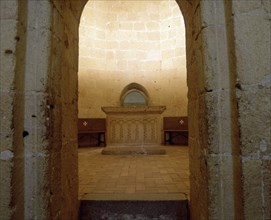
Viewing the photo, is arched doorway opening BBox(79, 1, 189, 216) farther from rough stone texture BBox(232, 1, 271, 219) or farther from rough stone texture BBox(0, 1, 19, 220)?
rough stone texture BBox(232, 1, 271, 219)

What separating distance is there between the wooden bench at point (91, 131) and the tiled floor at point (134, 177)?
2717mm

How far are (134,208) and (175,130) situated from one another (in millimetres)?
5536

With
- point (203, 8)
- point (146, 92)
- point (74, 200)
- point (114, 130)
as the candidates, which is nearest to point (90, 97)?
point (146, 92)

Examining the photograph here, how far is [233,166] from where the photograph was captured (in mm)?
1613

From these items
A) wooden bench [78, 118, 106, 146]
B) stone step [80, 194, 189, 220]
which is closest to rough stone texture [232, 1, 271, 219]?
stone step [80, 194, 189, 220]

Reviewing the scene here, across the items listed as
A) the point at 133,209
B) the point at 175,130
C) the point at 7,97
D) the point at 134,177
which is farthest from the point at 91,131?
the point at 7,97

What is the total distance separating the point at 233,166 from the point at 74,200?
5.16 feet

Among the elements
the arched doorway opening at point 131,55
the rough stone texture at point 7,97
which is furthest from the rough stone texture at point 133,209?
the arched doorway opening at point 131,55

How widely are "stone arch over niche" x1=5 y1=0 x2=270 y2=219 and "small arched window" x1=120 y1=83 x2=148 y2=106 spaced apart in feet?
21.3

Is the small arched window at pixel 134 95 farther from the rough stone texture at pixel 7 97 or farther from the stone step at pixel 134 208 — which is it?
the rough stone texture at pixel 7 97

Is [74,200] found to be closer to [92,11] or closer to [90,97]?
[90,97]

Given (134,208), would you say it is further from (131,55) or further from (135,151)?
(131,55)

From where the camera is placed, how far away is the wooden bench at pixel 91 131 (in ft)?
24.7

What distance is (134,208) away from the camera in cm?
245
